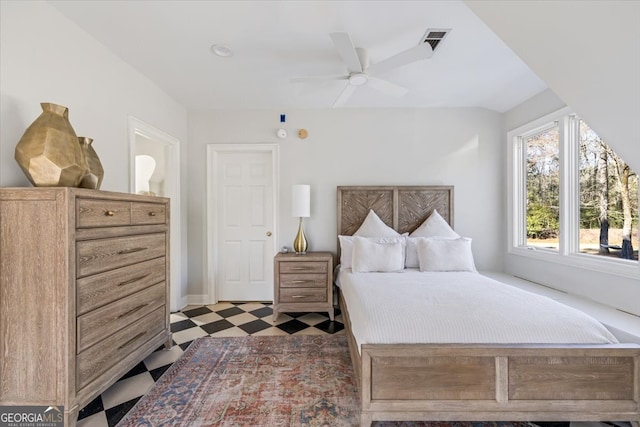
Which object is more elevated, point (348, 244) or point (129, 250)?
point (129, 250)

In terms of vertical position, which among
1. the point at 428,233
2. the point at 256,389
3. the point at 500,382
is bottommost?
the point at 256,389

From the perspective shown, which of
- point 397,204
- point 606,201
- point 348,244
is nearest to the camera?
point 606,201

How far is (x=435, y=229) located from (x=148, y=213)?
9.81 feet

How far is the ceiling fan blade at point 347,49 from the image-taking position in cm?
168

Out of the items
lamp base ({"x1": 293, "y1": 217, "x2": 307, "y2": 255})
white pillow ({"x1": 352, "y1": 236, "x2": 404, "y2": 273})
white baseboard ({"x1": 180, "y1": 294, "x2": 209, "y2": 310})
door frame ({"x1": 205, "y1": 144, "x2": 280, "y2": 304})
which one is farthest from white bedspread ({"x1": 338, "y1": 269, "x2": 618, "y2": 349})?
white baseboard ({"x1": 180, "y1": 294, "x2": 209, "y2": 310})

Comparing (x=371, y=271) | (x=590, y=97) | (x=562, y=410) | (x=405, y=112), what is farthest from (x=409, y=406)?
(x=405, y=112)

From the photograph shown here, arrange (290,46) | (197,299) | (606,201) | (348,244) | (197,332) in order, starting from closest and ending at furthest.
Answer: (290,46), (606,201), (197,332), (348,244), (197,299)

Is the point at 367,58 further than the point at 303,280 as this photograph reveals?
No

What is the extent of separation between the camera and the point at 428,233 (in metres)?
3.14

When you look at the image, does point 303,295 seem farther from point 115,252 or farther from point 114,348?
point 115,252

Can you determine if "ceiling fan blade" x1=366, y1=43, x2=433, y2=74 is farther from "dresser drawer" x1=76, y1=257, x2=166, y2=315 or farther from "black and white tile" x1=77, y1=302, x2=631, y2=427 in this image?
"black and white tile" x1=77, y1=302, x2=631, y2=427

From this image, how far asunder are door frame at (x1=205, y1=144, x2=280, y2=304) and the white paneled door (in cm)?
6

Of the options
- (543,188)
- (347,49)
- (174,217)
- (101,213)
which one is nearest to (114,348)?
(101,213)

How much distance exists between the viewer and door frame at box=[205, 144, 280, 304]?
11.1 ft
